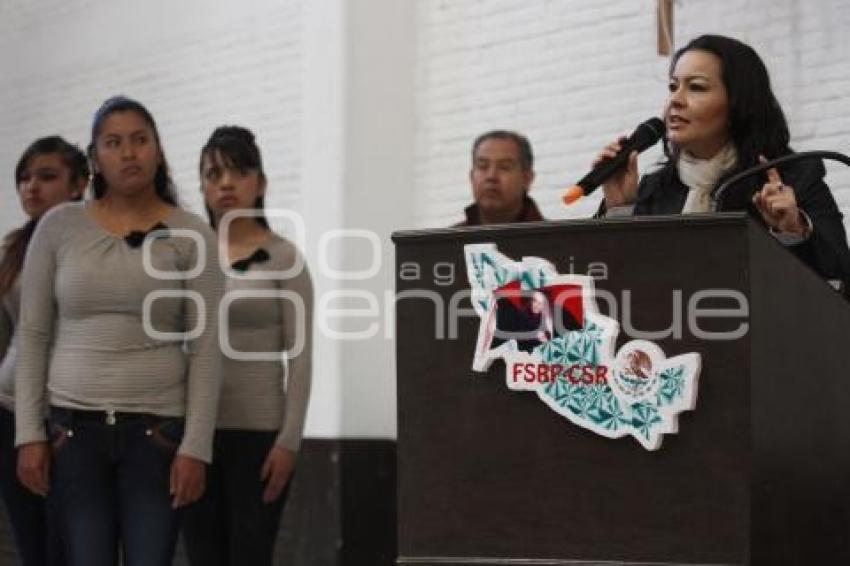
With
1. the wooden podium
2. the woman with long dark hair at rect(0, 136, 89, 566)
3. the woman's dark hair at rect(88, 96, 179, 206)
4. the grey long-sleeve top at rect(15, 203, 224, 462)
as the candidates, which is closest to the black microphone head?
the wooden podium

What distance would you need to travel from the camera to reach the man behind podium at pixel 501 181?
3986 millimetres

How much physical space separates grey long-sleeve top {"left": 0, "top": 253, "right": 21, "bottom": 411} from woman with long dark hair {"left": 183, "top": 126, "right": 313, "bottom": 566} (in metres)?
0.55

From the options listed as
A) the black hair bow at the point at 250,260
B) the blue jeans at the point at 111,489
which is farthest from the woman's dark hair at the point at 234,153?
the blue jeans at the point at 111,489

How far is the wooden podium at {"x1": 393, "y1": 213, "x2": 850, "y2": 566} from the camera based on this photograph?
177 cm

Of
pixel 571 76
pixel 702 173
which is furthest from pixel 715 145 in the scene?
pixel 571 76

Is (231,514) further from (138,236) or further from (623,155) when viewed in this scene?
(623,155)

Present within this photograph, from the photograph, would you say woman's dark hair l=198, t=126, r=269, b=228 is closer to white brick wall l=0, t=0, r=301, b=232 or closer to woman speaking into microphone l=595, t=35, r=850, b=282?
white brick wall l=0, t=0, r=301, b=232

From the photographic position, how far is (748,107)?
244cm

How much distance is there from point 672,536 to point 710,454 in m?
0.11

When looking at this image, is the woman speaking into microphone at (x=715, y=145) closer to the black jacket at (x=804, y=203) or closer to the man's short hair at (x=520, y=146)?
the black jacket at (x=804, y=203)

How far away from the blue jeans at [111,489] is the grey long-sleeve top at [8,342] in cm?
88

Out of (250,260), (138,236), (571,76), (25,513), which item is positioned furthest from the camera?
(571,76)

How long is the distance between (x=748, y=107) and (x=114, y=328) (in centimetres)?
139

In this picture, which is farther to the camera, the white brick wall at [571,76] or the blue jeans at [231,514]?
the white brick wall at [571,76]
